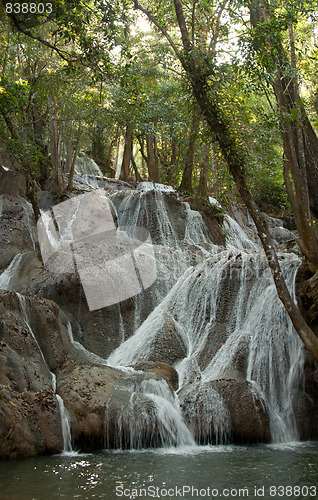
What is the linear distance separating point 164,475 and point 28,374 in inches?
125

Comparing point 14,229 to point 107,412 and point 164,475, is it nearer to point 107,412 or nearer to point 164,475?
point 107,412

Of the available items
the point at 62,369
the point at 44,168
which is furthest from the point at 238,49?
the point at 44,168

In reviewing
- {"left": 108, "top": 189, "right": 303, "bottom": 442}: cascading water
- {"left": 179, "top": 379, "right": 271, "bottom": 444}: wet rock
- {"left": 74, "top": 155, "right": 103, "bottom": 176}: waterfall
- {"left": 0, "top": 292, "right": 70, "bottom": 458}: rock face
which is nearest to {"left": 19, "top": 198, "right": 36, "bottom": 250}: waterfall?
{"left": 108, "top": 189, "right": 303, "bottom": 442}: cascading water

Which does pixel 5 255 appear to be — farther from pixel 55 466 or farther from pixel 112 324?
pixel 55 466

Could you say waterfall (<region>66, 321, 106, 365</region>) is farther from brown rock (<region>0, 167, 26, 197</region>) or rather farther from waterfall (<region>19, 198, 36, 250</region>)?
brown rock (<region>0, 167, 26, 197</region>)

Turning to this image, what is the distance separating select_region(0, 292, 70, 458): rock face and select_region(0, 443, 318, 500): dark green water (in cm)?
37

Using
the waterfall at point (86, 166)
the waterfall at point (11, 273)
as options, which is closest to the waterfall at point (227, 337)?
the waterfall at point (11, 273)

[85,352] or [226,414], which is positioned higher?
[85,352]

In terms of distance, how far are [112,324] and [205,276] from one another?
2.75 meters

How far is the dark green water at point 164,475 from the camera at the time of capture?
454 cm

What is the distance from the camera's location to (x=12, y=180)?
17672mm

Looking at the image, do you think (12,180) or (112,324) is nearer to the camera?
(112,324)

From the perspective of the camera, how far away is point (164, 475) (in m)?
5.19

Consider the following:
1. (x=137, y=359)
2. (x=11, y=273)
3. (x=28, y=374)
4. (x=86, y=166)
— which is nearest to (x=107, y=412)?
(x=28, y=374)
